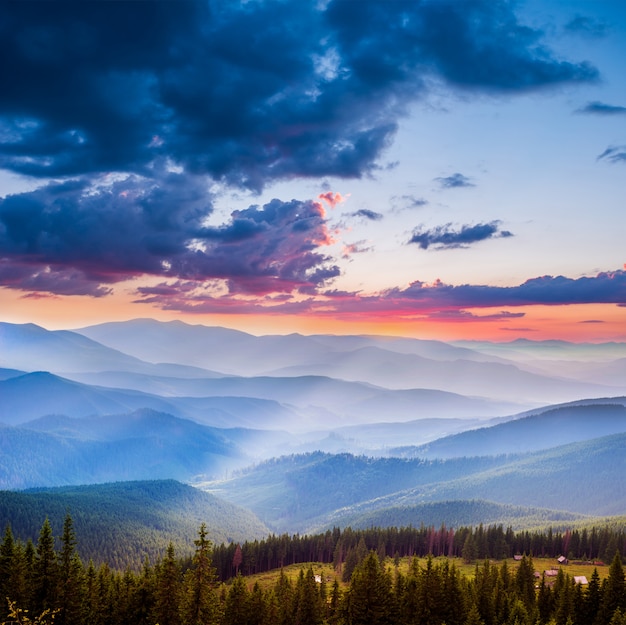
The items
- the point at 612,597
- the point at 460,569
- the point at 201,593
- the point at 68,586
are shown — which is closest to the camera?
the point at 201,593

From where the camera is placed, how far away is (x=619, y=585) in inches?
3489

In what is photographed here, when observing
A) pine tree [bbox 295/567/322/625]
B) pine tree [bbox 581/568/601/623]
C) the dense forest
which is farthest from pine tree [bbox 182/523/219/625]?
pine tree [bbox 581/568/601/623]

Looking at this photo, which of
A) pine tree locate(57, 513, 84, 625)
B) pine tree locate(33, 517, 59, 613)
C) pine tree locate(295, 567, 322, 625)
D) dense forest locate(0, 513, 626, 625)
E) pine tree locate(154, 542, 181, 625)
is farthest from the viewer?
pine tree locate(295, 567, 322, 625)

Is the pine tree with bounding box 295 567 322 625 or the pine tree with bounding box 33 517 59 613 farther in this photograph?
the pine tree with bounding box 295 567 322 625

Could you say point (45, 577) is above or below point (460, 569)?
above

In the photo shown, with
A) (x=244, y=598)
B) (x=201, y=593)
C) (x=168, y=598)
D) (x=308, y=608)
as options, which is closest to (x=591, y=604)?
(x=308, y=608)

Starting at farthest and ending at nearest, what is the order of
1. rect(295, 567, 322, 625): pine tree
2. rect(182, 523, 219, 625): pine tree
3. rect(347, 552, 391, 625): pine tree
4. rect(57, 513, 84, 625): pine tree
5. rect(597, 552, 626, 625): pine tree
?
rect(597, 552, 626, 625): pine tree → rect(295, 567, 322, 625): pine tree → rect(347, 552, 391, 625): pine tree → rect(57, 513, 84, 625): pine tree → rect(182, 523, 219, 625): pine tree

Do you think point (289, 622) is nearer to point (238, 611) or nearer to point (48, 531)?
point (238, 611)

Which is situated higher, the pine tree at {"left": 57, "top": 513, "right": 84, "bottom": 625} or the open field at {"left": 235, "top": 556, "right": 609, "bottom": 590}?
the pine tree at {"left": 57, "top": 513, "right": 84, "bottom": 625}

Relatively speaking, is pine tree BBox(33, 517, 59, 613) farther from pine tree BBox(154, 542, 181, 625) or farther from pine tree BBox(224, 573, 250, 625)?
pine tree BBox(224, 573, 250, 625)

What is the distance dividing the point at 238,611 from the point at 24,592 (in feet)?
104

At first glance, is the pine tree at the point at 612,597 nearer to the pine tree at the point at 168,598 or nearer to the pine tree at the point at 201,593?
the pine tree at the point at 201,593

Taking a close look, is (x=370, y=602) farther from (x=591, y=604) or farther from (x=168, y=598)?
(x=591, y=604)

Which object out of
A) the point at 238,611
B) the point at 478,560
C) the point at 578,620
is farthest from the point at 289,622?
the point at 478,560
